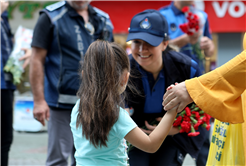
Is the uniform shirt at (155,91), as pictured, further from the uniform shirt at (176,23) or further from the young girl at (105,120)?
the uniform shirt at (176,23)

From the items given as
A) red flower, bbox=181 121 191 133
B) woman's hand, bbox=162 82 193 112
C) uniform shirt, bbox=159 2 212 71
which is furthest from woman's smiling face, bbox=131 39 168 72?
uniform shirt, bbox=159 2 212 71

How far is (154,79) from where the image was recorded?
260 centimetres

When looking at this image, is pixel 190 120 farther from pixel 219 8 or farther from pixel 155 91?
pixel 219 8

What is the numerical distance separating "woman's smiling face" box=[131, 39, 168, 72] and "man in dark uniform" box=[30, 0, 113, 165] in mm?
659

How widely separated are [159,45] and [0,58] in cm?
172

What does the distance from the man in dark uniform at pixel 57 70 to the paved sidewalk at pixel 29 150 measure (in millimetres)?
2223

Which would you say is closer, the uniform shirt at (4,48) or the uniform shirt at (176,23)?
the uniform shirt at (4,48)

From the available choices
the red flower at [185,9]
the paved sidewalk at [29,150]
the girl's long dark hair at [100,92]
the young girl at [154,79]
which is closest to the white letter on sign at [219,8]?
the paved sidewalk at [29,150]

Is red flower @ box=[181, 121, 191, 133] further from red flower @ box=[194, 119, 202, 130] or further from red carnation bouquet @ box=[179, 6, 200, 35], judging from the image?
red carnation bouquet @ box=[179, 6, 200, 35]

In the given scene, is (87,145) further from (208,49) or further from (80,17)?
(208,49)

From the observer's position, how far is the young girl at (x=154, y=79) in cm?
249

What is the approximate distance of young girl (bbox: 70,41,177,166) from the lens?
182cm

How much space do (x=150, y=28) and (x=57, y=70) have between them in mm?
995

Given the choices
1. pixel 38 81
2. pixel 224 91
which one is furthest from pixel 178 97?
pixel 38 81
